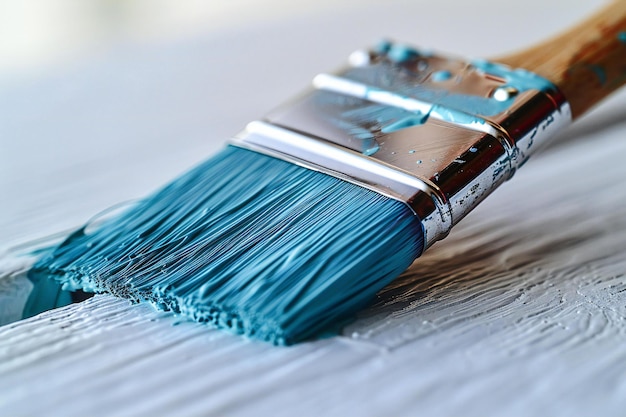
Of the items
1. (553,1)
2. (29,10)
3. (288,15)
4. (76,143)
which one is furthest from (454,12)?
(29,10)

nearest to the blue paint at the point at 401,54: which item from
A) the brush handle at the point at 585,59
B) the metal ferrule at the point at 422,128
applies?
the metal ferrule at the point at 422,128

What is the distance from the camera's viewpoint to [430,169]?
2.69ft

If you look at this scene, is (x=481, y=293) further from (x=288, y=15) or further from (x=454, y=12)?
(x=288, y=15)

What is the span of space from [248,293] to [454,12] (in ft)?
3.52

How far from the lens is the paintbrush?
0.75m

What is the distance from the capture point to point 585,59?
101 cm

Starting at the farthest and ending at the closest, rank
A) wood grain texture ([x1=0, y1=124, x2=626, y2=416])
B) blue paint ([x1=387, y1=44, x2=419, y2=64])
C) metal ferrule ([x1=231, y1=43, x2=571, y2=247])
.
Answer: blue paint ([x1=387, y1=44, x2=419, y2=64]) < metal ferrule ([x1=231, y1=43, x2=571, y2=247]) < wood grain texture ([x1=0, y1=124, x2=626, y2=416])

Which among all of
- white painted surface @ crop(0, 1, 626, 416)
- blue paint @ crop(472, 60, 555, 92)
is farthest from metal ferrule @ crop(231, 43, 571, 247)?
white painted surface @ crop(0, 1, 626, 416)

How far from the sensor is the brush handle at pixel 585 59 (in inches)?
38.8

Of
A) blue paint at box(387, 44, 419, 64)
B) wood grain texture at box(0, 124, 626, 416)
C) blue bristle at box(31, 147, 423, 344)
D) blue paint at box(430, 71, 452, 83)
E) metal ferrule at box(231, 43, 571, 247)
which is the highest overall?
blue paint at box(387, 44, 419, 64)

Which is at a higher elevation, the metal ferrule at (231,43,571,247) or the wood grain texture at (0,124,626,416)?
the metal ferrule at (231,43,571,247)

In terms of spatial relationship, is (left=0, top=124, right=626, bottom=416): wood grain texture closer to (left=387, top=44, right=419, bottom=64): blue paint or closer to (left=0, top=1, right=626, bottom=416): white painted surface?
(left=0, top=1, right=626, bottom=416): white painted surface

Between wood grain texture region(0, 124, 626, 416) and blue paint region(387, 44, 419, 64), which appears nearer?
wood grain texture region(0, 124, 626, 416)

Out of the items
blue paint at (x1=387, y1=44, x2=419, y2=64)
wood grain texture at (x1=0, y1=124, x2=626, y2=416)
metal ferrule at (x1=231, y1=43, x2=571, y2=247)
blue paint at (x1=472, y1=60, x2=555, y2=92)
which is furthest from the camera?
blue paint at (x1=387, y1=44, x2=419, y2=64)
